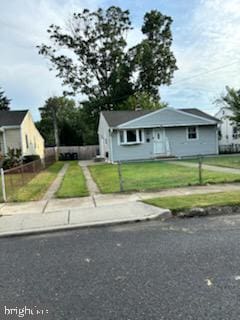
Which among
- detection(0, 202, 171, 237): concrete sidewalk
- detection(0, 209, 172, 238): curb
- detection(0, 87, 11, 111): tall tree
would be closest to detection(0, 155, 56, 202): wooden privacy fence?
detection(0, 202, 171, 237): concrete sidewalk

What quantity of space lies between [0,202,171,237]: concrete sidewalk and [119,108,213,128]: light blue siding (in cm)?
1887

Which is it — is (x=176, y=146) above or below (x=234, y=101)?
below

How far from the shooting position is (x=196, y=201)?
28.1 ft

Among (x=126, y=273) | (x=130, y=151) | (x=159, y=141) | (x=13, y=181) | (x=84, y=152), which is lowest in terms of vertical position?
(x=126, y=273)

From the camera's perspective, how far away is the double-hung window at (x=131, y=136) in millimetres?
27219

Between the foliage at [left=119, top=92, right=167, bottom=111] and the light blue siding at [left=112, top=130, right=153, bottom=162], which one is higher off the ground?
the foliage at [left=119, top=92, right=167, bottom=111]

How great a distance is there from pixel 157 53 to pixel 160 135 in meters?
20.1

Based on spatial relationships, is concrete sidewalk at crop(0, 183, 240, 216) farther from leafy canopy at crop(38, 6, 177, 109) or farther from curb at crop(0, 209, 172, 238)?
leafy canopy at crop(38, 6, 177, 109)

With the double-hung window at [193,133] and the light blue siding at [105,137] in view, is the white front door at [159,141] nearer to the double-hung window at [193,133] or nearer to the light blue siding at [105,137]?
the double-hung window at [193,133]

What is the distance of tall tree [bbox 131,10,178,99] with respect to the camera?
4434cm

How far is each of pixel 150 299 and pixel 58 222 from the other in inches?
164

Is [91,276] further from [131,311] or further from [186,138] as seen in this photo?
[186,138]

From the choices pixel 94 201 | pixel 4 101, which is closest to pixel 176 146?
pixel 94 201

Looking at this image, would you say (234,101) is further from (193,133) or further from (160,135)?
(160,135)
